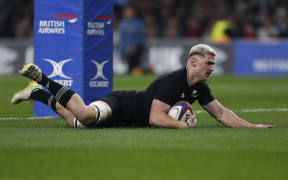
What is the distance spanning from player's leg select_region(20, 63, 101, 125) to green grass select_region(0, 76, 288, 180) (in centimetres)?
22

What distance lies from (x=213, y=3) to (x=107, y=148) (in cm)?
2451

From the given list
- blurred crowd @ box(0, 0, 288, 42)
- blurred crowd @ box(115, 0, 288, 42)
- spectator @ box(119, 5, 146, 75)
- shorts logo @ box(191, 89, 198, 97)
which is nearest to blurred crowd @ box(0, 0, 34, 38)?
blurred crowd @ box(0, 0, 288, 42)

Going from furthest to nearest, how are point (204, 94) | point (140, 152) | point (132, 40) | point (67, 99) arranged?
point (132, 40), point (204, 94), point (67, 99), point (140, 152)

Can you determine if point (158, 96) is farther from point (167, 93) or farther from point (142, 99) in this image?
point (142, 99)

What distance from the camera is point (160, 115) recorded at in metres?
9.60

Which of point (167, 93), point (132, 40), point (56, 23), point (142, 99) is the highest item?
point (56, 23)

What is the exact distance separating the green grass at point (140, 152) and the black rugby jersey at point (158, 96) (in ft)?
0.77

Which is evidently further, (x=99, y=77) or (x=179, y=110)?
(x=99, y=77)

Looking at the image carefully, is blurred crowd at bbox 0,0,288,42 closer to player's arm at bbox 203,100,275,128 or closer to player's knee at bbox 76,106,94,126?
player's arm at bbox 203,100,275,128

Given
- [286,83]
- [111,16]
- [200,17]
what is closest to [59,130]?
[111,16]

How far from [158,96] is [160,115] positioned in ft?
0.81

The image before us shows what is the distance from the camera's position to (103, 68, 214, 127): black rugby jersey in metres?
9.62

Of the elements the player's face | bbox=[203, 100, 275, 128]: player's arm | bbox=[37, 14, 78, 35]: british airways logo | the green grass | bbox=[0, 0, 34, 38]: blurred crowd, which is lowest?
the green grass

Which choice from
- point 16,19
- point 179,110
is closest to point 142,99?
point 179,110
